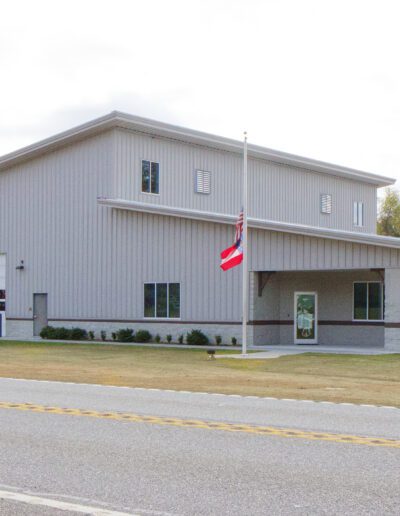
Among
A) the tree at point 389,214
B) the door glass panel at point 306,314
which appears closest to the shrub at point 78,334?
the door glass panel at point 306,314

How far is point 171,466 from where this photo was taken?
27.9 ft

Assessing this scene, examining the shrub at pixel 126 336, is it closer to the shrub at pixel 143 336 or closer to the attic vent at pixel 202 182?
the shrub at pixel 143 336

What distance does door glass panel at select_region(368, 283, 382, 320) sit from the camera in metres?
32.6

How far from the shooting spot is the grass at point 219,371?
17.2 metres

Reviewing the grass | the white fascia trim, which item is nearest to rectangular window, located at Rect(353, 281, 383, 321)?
the white fascia trim

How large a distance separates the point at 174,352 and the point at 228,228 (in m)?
5.65

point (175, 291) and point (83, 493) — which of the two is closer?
point (83, 493)

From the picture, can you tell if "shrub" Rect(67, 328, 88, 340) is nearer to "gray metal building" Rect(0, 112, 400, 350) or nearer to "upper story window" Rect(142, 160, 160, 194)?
"gray metal building" Rect(0, 112, 400, 350)

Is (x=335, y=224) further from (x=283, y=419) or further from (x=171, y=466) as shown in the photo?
(x=171, y=466)

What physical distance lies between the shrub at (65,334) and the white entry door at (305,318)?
32.0ft

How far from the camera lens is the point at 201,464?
8602mm

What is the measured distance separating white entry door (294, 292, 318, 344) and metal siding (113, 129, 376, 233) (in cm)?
789

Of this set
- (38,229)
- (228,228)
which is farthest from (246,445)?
(38,229)

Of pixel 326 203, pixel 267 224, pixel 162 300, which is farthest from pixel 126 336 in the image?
pixel 326 203
